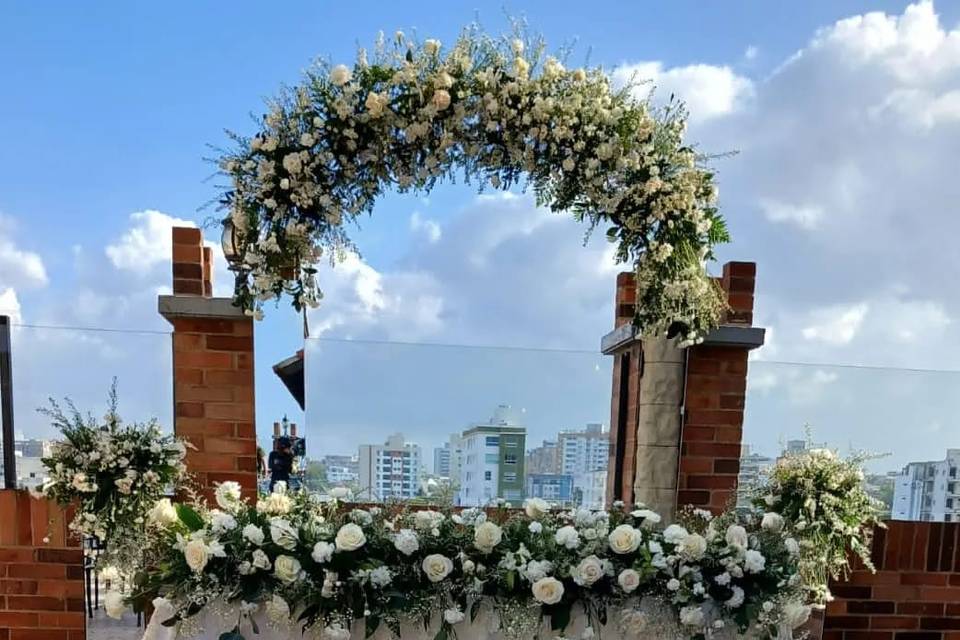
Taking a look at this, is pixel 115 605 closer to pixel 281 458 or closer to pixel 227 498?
pixel 227 498

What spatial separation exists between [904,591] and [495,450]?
1.65 metres

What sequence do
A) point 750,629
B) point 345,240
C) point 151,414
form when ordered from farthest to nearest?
point 151,414, point 345,240, point 750,629

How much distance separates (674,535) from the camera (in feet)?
5.16

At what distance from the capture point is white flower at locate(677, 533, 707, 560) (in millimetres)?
1503

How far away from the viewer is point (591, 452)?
6.84ft

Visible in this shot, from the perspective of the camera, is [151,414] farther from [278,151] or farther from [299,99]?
[299,99]

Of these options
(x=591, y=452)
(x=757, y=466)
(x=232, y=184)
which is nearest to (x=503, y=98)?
(x=232, y=184)

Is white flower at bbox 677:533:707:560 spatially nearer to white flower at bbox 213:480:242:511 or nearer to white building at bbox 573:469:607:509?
white building at bbox 573:469:607:509

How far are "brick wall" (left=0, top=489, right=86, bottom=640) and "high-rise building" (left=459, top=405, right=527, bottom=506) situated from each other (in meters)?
1.40

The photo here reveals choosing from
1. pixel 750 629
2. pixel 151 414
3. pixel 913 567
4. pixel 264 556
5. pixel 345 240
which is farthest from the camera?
pixel 913 567

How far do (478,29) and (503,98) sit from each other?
23cm

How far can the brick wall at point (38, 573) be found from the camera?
203cm

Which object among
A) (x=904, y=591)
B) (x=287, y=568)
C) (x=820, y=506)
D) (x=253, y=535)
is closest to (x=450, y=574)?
(x=287, y=568)

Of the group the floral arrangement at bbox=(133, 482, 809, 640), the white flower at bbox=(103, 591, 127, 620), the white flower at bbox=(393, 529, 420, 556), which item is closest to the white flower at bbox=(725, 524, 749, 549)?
the floral arrangement at bbox=(133, 482, 809, 640)
